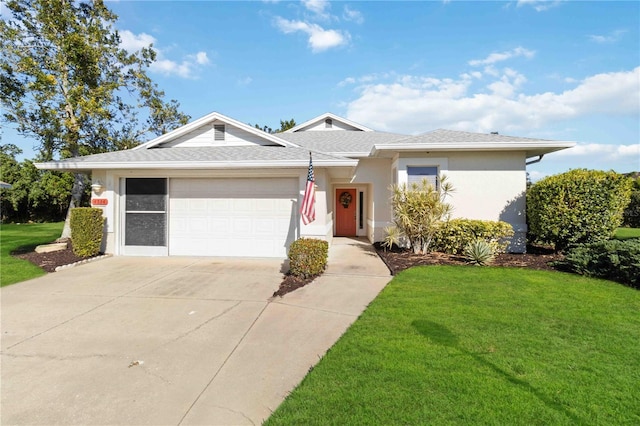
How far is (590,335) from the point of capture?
3.88 m

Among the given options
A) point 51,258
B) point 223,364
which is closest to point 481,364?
point 223,364

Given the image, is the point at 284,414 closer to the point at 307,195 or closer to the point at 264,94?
the point at 307,195

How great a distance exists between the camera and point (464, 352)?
3.46m

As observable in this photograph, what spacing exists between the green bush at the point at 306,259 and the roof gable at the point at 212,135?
4842 mm

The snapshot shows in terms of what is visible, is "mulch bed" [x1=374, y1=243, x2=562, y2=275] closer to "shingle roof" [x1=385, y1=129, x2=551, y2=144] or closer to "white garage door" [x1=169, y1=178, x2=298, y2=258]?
"white garage door" [x1=169, y1=178, x2=298, y2=258]

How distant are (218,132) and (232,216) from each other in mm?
3463

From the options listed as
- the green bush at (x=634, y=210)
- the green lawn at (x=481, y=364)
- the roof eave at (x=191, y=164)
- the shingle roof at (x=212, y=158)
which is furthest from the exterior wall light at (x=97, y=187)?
the green bush at (x=634, y=210)

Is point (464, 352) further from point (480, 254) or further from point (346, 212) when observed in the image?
point (346, 212)

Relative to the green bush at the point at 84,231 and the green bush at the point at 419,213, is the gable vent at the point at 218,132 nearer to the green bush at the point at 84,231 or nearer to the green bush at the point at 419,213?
the green bush at the point at 84,231

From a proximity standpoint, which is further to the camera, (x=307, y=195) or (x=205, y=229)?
(x=205, y=229)

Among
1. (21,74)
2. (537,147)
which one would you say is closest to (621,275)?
→ (537,147)

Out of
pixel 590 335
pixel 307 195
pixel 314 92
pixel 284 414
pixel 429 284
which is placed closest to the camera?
pixel 284 414

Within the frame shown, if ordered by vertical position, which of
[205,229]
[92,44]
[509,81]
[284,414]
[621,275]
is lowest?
[284,414]

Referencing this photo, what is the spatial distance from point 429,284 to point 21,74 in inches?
623
